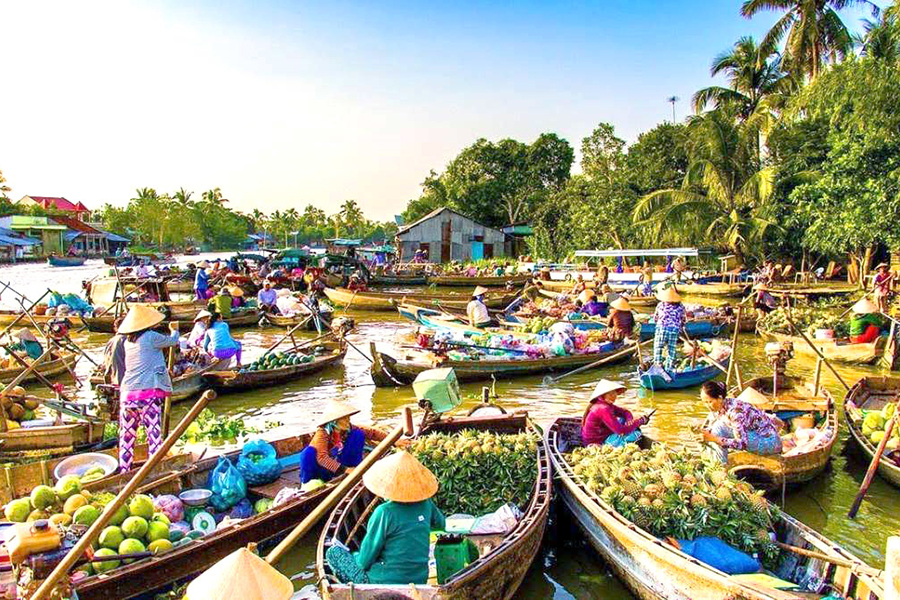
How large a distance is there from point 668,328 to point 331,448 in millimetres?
7597

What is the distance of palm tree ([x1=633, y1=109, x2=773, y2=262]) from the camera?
87.5 feet

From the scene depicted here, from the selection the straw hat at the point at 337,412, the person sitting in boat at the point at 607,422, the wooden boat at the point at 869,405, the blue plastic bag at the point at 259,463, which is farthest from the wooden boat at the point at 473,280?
the straw hat at the point at 337,412

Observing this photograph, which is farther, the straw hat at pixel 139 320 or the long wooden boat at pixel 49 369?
the long wooden boat at pixel 49 369

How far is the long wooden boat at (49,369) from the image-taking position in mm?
10500

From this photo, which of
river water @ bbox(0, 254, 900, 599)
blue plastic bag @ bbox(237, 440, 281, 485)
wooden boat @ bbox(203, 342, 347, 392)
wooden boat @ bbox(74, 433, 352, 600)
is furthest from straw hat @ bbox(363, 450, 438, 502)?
wooden boat @ bbox(203, 342, 347, 392)

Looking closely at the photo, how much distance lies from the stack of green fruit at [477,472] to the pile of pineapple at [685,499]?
0.72 meters

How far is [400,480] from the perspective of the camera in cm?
406

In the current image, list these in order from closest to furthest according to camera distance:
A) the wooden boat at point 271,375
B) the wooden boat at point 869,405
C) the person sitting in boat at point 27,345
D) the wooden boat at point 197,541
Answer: the wooden boat at point 197,541 < the wooden boat at point 869,405 < the wooden boat at point 271,375 < the person sitting in boat at point 27,345

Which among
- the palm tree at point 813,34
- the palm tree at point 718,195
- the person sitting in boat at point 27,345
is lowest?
the person sitting in boat at point 27,345

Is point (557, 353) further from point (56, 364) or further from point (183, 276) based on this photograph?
point (183, 276)

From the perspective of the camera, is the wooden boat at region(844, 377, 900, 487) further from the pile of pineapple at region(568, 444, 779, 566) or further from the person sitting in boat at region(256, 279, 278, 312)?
the person sitting in boat at region(256, 279, 278, 312)

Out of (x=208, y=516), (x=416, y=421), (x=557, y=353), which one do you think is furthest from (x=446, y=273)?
(x=208, y=516)

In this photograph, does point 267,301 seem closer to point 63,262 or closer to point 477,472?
point 477,472

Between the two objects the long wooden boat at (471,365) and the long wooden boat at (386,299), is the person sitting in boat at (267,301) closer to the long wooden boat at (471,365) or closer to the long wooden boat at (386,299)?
the long wooden boat at (386,299)
